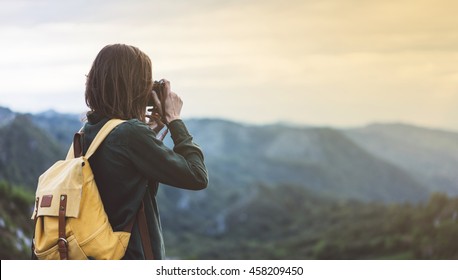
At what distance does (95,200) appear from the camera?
1.46 meters

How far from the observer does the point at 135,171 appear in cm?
147

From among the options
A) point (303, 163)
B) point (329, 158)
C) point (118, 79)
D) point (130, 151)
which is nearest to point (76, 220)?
point (130, 151)

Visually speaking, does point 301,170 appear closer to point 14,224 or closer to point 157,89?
point 14,224

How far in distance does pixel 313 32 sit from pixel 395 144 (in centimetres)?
460

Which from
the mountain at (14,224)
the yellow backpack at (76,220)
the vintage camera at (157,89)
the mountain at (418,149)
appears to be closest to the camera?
the yellow backpack at (76,220)

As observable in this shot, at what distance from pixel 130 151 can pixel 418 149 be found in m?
9.98

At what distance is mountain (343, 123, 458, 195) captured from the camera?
9.38m

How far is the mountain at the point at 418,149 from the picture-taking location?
30.8 feet

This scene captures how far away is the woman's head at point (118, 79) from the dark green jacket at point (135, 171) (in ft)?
0.13

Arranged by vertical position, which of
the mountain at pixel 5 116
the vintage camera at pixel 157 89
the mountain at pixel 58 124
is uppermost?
the vintage camera at pixel 157 89

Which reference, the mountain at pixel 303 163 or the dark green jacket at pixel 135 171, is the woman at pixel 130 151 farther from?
the mountain at pixel 303 163

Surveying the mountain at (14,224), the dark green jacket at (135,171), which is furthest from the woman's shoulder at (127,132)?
the mountain at (14,224)
